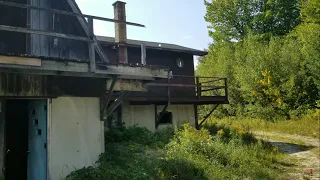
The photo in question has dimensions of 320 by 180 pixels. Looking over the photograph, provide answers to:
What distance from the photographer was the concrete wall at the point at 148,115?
43.9 ft

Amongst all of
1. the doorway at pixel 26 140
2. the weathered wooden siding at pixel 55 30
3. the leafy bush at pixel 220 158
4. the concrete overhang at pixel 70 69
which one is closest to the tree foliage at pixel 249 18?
the leafy bush at pixel 220 158

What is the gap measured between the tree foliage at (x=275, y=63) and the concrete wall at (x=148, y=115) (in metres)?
9.30

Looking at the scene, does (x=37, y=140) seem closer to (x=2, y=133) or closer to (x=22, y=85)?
(x=2, y=133)

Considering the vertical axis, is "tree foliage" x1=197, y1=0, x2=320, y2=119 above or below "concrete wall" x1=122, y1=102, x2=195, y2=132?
above

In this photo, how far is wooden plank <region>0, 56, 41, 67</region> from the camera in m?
4.85

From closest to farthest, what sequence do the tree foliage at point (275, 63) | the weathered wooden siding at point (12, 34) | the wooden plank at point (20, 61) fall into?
the wooden plank at point (20, 61)
the weathered wooden siding at point (12, 34)
the tree foliage at point (275, 63)

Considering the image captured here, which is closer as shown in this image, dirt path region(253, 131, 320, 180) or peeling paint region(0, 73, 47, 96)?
peeling paint region(0, 73, 47, 96)

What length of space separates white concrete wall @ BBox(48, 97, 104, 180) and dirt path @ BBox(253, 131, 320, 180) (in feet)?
19.0

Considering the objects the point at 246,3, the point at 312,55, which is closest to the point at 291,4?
the point at 246,3

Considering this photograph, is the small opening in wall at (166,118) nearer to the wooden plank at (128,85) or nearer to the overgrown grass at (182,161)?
the overgrown grass at (182,161)

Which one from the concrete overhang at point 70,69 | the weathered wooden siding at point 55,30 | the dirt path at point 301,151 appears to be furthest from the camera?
the dirt path at point 301,151

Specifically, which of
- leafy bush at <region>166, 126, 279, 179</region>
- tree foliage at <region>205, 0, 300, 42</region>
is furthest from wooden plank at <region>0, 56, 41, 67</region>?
tree foliage at <region>205, 0, 300, 42</region>

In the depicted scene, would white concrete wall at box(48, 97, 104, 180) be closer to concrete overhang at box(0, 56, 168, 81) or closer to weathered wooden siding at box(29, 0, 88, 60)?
concrete overhang at box(0, 56, 168, 81)

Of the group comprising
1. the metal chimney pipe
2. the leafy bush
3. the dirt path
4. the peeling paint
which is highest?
the metal chimney pipe
